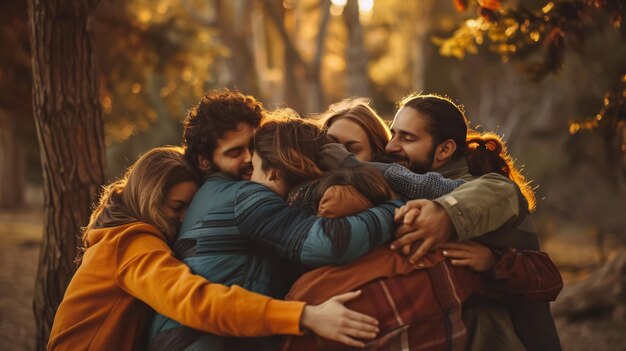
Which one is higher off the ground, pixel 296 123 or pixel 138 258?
pixel 296 123

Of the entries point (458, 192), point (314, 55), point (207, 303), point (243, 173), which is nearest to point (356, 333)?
point (207, 303)

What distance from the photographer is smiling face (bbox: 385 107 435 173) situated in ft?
10.7

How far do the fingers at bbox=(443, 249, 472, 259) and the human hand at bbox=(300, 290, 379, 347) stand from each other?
49 centimetres

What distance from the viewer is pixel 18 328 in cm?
681

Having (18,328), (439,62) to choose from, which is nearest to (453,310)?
(18,328)

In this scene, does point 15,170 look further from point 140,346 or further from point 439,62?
point 140,346

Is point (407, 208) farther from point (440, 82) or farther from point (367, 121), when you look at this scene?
point (440, 82)

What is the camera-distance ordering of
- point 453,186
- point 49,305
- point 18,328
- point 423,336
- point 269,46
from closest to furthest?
point 423,336, point 453,186, point 49,305, point 18,328, point 269,46

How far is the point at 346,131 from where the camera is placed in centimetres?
348

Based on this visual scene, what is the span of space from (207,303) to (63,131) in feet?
7.34

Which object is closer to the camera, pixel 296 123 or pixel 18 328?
pixel 296 123

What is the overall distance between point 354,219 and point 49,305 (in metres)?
2.73

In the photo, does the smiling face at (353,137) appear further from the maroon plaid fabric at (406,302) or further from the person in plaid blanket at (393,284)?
the maroon plaid fabric at (406,302)

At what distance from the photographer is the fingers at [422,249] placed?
8.80 ft
